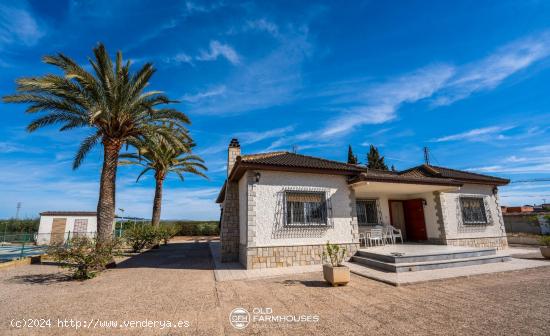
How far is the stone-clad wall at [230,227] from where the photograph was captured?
11.2m

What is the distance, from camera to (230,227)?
1158cm

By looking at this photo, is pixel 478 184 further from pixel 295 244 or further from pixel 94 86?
pixel 94 86

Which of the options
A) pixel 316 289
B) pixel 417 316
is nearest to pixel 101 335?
pixel 316 289

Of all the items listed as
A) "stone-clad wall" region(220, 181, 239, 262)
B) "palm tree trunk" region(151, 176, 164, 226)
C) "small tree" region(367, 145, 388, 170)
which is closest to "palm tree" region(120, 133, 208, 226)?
"palm tree trunk" region(151, 176, 164, 226)

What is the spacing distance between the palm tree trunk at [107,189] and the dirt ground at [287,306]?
282 cm

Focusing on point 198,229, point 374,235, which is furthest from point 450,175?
point 198,229

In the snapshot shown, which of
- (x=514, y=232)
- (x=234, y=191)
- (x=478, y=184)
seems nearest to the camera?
(x=234, y=191)

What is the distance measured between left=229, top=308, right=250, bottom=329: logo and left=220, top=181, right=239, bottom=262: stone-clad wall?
6585mm

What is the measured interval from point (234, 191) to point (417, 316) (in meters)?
9.11

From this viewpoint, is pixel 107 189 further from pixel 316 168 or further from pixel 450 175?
pixel 450 175

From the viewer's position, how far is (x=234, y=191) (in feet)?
39.6

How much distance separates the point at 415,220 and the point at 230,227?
1010cm

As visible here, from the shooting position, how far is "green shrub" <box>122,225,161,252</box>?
15.6m

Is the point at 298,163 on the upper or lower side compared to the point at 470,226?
upper
